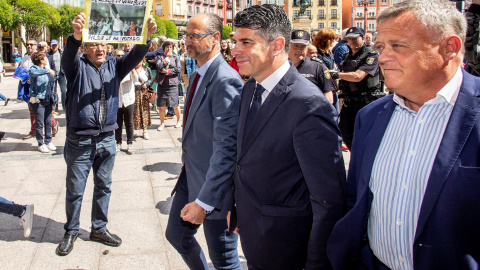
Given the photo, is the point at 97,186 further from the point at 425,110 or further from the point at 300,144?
the point at 425,110

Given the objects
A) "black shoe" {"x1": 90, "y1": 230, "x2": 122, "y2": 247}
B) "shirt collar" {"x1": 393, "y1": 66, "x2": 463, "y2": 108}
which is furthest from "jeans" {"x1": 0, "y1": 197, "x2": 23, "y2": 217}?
"shirt collar" {"x1": 393, "y1": 66, "x2": 463, "y2": 108}

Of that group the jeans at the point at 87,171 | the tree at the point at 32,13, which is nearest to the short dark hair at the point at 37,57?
the jeans at the point at 87,171

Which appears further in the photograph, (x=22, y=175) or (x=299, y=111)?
(x=22, y=175)

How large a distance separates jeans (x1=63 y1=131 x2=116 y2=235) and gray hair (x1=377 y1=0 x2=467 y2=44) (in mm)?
2993

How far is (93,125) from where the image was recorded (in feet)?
11.9

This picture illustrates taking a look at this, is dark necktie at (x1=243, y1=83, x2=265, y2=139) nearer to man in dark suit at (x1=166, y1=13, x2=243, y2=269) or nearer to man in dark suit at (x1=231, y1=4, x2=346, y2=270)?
man in dark suit at (x1=231, y1=4, x2=346, y2=270)

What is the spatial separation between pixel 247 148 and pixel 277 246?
0.49 m

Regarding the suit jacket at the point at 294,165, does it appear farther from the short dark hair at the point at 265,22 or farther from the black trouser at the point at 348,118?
the black trouser at the point at 348,118

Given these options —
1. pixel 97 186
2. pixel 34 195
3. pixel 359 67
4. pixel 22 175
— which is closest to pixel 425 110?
pixel 97 186

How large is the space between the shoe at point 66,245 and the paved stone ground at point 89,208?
0.05m

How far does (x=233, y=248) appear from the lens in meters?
2.65

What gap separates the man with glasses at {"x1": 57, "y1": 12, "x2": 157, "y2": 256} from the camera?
3.60 m

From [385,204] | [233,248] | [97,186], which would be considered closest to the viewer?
[385,204]

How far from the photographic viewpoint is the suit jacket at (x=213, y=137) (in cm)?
241
